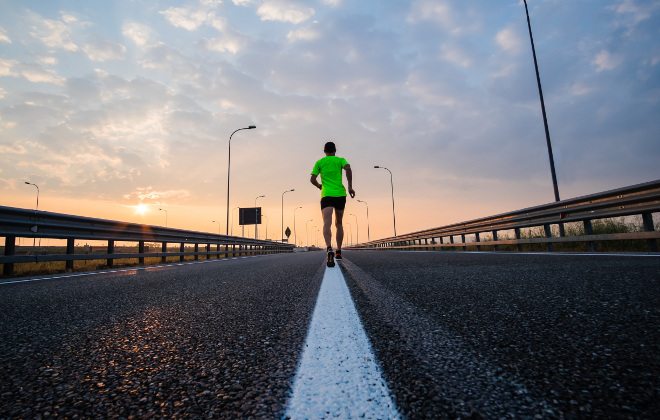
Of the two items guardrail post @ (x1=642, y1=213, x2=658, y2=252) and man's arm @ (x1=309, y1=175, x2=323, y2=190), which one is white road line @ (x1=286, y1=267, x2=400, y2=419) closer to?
man's arm @ (x1=309, y1=175, x2=323, y2=190)

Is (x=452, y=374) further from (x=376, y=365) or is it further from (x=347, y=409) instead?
(x=347, y=409)

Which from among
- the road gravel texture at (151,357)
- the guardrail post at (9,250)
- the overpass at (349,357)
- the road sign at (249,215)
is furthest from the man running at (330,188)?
the road sign at (249,215)

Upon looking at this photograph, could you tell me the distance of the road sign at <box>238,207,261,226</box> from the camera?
Answer: 6362 cm

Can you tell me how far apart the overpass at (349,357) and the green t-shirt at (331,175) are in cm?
492

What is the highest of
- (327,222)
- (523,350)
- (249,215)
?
(249,215)

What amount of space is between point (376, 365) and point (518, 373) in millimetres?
457

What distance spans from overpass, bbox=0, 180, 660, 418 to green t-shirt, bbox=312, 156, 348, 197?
4923 millimetres

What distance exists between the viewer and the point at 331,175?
25.6ft

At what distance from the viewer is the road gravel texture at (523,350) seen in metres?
1.01

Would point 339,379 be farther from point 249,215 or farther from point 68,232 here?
point 249,215

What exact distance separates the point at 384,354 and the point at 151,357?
3.08ft

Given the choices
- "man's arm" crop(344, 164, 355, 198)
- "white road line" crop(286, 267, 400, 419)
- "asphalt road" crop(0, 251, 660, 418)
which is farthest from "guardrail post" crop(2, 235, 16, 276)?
"white road line" crop(286, 267, 400, 419)

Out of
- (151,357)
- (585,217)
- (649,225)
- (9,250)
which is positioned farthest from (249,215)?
(151,357)

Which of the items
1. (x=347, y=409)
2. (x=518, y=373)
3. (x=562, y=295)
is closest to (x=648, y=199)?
(x=562, y=295)
